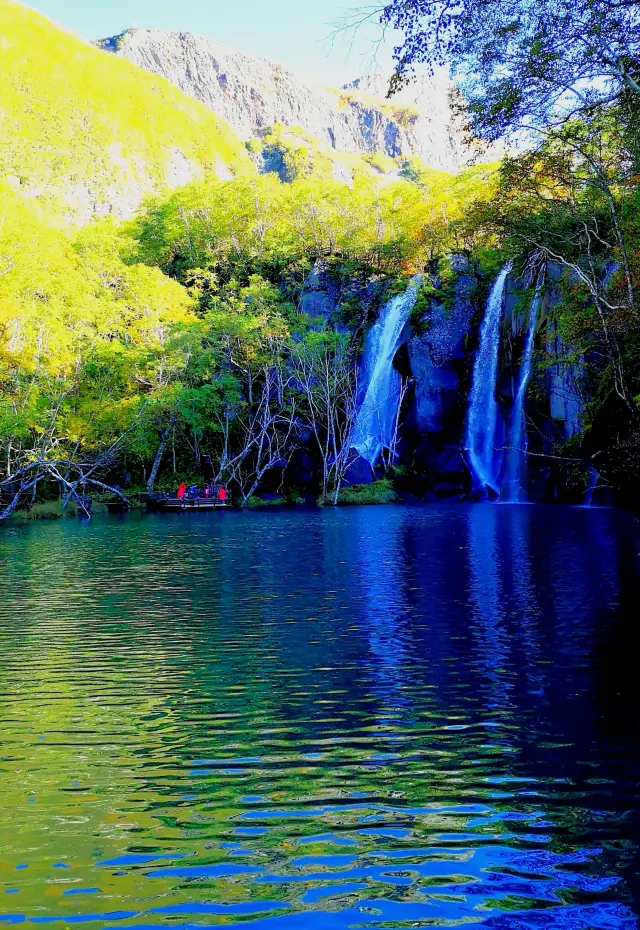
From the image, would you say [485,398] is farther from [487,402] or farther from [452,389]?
[452,389]

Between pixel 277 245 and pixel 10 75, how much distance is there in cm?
5726

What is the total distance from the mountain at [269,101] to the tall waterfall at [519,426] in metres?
126

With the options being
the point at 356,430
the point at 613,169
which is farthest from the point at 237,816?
the point at 356,430

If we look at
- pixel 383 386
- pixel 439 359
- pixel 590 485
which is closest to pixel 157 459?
pixel 383 386

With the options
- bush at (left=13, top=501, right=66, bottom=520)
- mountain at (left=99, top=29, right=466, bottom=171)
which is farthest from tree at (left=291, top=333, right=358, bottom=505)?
mountain at (left=99, top=29, right=466, bottom=171)

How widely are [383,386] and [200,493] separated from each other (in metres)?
11.8

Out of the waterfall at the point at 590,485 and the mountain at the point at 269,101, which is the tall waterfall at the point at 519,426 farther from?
the mountain at the point at 269,101

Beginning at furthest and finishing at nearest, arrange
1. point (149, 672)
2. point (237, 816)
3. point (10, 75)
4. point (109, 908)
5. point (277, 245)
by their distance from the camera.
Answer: point (10, 75)
point (277, 245)
point (149, 672)
point (237, 816)
point (109, 908)

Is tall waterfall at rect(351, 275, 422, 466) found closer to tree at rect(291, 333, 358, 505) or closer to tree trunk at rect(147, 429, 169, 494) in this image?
tree at rect(291, 333, 358, 505)

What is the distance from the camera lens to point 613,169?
72.4 ft

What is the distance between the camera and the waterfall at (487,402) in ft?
125

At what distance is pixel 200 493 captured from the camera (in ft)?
129

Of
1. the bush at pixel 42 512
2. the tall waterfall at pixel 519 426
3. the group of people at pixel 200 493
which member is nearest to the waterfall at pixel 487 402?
the tall waterfall at pixel 519 426

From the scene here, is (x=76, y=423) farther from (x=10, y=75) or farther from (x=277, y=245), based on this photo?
(x=10, y=75)
